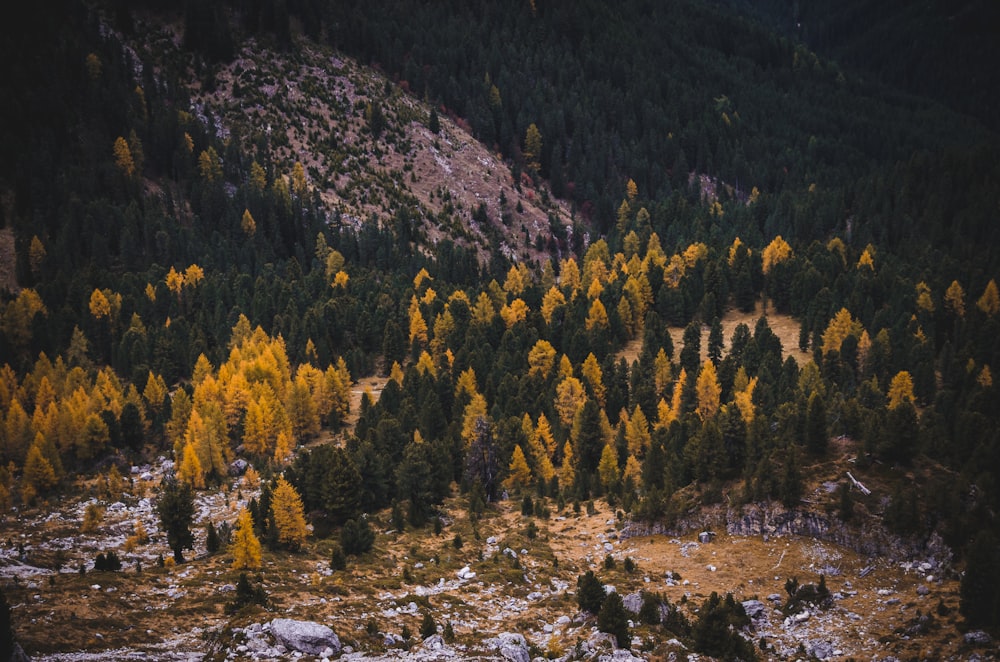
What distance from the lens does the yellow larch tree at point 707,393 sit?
123688mm

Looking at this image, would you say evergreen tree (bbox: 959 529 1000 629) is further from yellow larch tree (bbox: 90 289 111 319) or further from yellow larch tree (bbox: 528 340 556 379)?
yellow larch tree (bbox: 90 289 111 319)

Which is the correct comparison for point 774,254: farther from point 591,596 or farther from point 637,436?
point 591,596

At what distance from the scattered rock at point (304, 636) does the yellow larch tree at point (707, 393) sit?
80.5 metres

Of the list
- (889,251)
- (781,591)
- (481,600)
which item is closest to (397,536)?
(481,600)

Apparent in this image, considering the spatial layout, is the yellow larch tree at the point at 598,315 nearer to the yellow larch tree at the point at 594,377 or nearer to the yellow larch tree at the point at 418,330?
the yellow larch tree at the point at 594,377

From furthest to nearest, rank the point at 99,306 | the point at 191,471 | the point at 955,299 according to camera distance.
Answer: the point at 99,306, the point at 955,299, the point at 191,471

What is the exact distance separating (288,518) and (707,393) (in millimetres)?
69330

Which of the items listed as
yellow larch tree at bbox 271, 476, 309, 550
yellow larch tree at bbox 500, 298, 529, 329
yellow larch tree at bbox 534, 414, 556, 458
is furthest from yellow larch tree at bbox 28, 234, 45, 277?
yellow larch tree at bbox 271, 476, 309, 550

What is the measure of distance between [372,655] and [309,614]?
23.5 ft

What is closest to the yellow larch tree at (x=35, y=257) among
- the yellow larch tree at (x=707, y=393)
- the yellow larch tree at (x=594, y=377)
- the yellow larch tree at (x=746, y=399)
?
the yellow larch tree at (x=594, y=377)

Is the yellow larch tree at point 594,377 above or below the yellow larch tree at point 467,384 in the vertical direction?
above

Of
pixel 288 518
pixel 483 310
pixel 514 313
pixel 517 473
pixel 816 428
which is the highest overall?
pixel 816 428

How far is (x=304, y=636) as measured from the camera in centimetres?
5266

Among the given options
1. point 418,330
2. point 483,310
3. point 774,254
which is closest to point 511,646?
point 418,330
